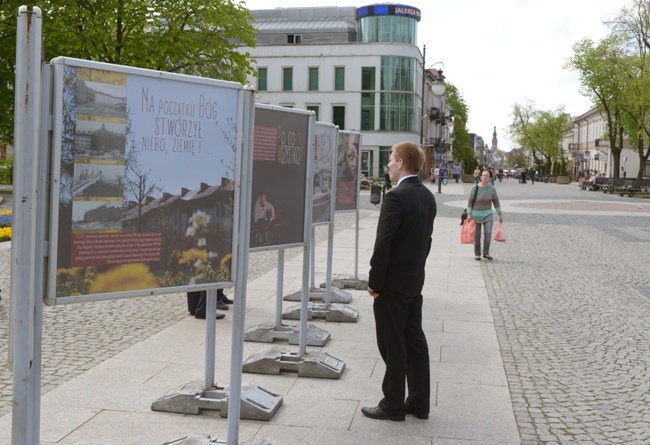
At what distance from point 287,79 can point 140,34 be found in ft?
156

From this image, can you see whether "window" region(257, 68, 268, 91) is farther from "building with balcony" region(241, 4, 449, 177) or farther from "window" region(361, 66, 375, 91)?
"window" region(361, 66, 375, 91)

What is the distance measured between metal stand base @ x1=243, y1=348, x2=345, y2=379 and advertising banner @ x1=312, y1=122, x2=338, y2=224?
2101mm

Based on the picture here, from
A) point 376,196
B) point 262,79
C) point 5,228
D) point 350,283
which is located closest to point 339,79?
point 262,79

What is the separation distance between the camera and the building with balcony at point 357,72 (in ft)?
249

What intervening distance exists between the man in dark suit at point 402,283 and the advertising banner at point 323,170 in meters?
2.79

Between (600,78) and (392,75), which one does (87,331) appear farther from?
(392,75)

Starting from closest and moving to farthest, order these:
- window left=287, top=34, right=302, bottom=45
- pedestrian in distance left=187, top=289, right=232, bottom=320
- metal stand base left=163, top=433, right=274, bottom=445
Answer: metal stand base left=163, top=433, right=274, bottom=445 < pedestrian in distance left=187, top=289, right=232, bottom=320 < window left=287, top=34, right=302, bottom=45

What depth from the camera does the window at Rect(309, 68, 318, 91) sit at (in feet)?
258

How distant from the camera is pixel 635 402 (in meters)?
6.16

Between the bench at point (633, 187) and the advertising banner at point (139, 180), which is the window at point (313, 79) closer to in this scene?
the bench at point (633, 187)

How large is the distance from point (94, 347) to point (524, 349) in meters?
4.00

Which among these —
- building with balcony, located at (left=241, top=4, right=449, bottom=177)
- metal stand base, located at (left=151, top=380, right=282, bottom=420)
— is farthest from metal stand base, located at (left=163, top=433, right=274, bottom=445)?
building with balcony, located at (left=241, top=4, right=449, bottom=177)

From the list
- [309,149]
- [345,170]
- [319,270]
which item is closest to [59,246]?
[309,149]

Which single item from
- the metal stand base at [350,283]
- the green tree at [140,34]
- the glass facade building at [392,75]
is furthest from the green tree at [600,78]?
the metal stand base at [350,283]
